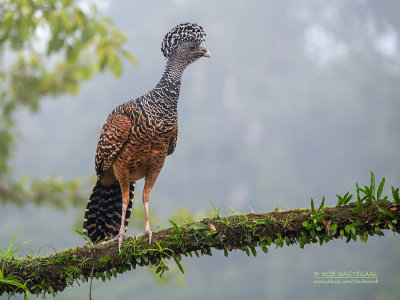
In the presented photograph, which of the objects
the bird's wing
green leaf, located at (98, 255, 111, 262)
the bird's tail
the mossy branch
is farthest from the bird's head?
green leaf, located at (98, 255, 111, 262)

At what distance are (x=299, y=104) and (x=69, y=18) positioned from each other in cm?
5467

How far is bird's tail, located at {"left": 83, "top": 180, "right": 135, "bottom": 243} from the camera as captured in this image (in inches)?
184

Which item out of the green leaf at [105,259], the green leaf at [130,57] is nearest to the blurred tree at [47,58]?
the green leaf at [130,57]

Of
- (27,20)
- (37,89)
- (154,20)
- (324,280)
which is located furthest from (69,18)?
(154,20)

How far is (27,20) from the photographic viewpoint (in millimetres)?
5711

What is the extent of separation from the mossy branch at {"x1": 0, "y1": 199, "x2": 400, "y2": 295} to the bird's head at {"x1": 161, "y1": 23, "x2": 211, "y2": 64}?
1.57 meters

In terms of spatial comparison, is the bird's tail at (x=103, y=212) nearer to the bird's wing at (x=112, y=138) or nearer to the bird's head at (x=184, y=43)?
the bird's wing at (x=112, y=138)

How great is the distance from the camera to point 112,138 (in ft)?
14.4

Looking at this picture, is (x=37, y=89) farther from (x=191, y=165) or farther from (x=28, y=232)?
(x=191, y=165)

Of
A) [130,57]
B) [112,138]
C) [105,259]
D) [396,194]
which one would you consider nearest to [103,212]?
[112,138]

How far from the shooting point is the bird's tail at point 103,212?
468 centimetres

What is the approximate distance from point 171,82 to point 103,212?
4.66ft

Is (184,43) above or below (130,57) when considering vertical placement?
below

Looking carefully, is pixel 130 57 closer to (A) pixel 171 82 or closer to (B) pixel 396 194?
A: (A) pixel 171 82
